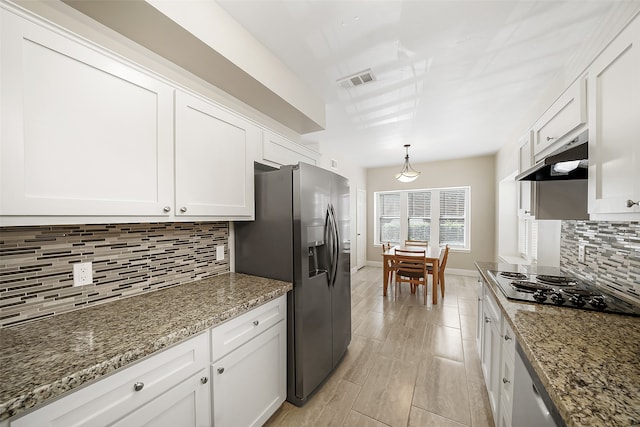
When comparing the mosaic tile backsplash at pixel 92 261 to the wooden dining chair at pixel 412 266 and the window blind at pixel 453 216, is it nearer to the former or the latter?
the wooden dining chair at pixel 412 266

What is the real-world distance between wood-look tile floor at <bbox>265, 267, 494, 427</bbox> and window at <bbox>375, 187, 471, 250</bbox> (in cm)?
253

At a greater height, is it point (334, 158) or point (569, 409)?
point (334, 158)

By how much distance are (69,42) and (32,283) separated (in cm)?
108

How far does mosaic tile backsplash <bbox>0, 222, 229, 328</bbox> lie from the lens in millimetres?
1075

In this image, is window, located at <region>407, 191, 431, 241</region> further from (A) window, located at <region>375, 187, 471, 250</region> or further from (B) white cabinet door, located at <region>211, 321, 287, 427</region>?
(B) white cabinet door, located at <region>211, 321, 287, 427</region>

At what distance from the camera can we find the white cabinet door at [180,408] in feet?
3.04

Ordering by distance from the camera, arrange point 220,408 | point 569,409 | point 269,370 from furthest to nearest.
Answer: point 269,370 < point 220,408 < point 569,409

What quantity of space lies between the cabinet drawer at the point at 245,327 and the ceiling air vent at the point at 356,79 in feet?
6.56

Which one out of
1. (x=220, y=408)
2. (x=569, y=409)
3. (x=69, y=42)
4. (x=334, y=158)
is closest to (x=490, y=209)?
(x=334, y=158)

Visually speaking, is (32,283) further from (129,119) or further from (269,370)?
(269,370)

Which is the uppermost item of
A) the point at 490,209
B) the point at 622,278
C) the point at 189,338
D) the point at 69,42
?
the point at 69,42

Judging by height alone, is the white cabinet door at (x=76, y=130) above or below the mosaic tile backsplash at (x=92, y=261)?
above

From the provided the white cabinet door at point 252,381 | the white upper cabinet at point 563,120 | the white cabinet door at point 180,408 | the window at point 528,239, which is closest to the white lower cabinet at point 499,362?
the white upper cabinet at point 563,120

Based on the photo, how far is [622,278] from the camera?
1.43m
